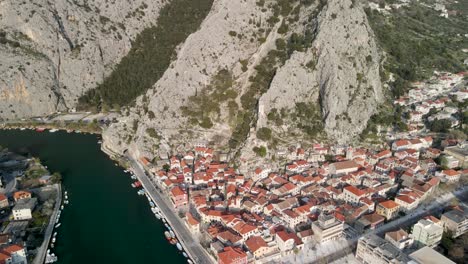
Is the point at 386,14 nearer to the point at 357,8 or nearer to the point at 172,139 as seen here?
the point at 357,8

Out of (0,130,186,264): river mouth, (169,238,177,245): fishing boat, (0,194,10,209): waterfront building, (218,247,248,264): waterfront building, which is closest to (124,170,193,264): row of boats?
(169,238,177,245): fishing boat

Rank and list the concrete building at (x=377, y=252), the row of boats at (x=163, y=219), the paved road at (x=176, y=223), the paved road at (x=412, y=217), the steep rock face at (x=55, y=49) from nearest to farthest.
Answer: the concrete building at (x=377, y=252)
the paved road at (x=412, y=217)
the paved road at (x=176, y=223)
the row of boats at (x=163, y=219)
the steep rock face at (x=55, y=49)

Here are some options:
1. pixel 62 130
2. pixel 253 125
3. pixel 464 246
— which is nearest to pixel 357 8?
pixel 253 125

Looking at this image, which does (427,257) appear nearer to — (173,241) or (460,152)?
(173,241)

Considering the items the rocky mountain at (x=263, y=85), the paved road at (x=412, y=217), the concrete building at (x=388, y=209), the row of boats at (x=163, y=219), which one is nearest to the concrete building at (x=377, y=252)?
the paved road at (x=412, y=217)

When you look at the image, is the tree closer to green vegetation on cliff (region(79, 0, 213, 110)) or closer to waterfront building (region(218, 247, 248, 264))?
waterfront building (region(218, 247, 248, 264))

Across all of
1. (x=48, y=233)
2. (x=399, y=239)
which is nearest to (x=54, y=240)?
(x=48, y=233)

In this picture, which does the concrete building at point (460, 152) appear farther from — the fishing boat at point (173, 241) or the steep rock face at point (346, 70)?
the fishing boat at point (173, 241)

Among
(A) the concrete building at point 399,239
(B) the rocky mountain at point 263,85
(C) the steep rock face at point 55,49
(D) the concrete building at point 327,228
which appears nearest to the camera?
(A) the concrete building at point 399,239
